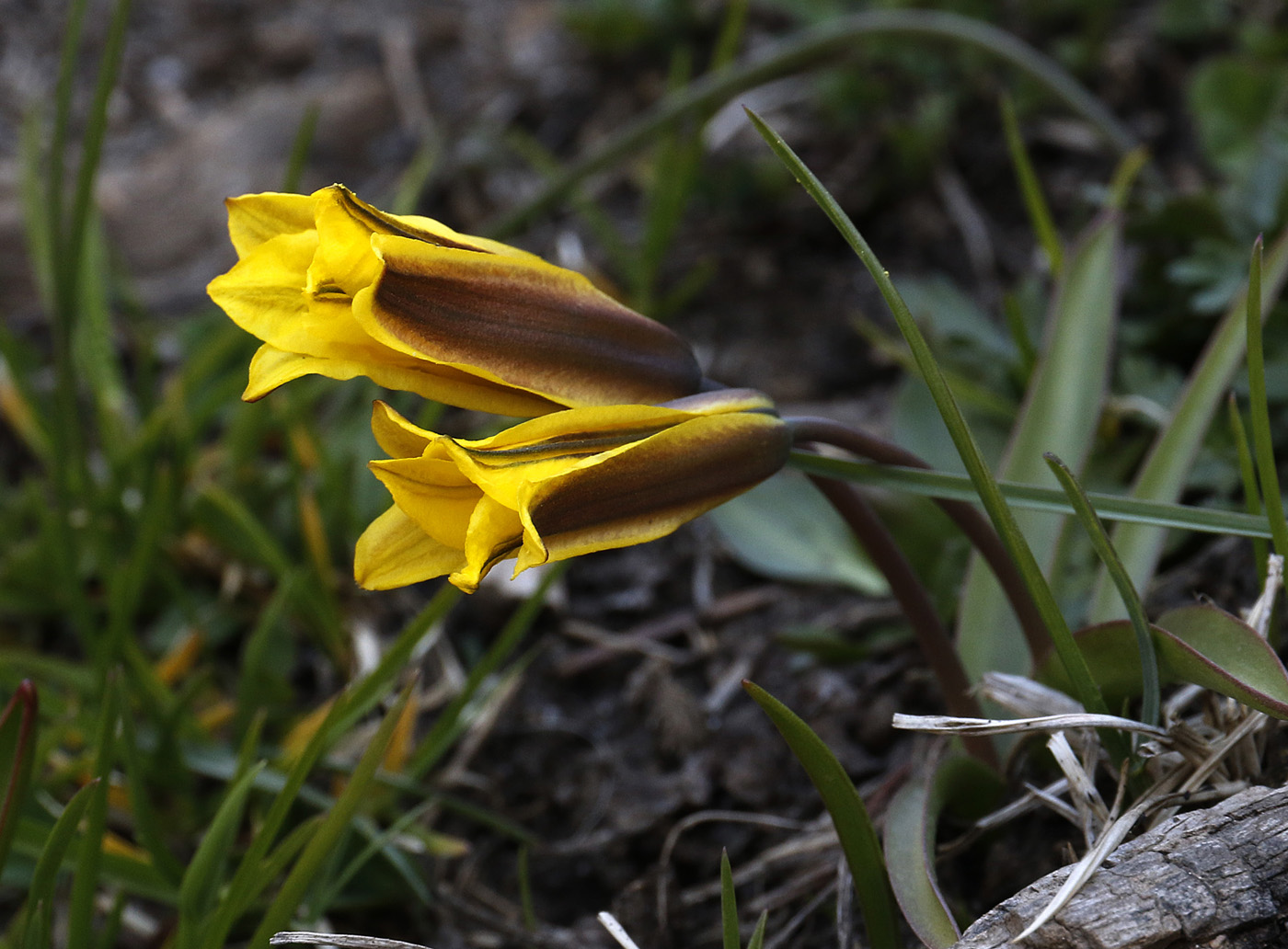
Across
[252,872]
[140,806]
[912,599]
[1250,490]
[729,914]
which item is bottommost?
[140,806]

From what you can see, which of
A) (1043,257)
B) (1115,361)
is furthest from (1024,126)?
(1115,361)

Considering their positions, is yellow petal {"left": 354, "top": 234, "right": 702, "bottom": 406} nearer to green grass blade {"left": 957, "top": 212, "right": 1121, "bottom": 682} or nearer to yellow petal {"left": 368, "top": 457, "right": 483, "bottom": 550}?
yellow petal {"left": 368, "top": 457, "right": 483, "bottom": 550}

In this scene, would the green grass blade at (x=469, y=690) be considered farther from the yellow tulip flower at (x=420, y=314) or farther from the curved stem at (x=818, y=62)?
the curved stem at (x=818, y=62)

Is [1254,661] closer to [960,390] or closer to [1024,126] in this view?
[960,390]

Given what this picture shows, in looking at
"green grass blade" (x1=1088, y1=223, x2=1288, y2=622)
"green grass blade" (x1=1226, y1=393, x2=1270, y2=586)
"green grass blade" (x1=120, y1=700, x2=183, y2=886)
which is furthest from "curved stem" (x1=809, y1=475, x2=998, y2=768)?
"green grass blade" (x1=120, y1=700, x2=183, y2=886)

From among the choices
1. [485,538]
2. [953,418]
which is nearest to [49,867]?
[485,538]

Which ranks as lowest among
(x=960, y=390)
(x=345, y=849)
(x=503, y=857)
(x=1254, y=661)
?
(x=503, y=857)

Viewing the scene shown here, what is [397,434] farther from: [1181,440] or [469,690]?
[1181,440]
